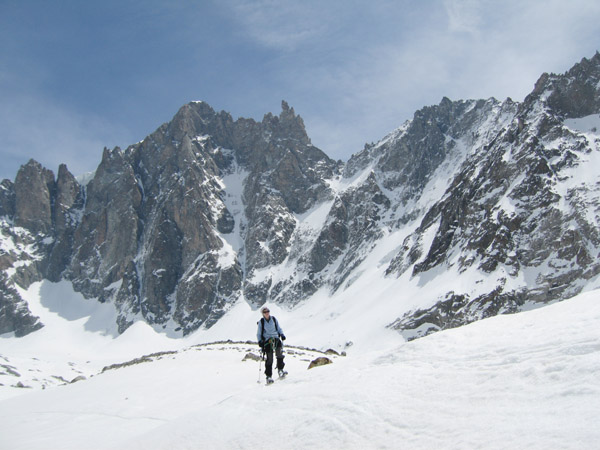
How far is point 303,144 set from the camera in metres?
180

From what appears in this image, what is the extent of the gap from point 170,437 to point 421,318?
68.7m

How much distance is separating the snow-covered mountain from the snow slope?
63613 mm

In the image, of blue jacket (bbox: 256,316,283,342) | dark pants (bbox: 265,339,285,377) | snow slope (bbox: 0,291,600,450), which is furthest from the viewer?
blue jacket (bbox: 256,316,283,342)

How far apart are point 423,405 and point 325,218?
13960 cm

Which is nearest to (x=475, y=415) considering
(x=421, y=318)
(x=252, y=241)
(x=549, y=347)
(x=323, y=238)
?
(x=549, y=347)

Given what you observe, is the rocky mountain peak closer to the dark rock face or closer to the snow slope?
the dark rock face

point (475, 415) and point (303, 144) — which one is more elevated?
point (303, 144)

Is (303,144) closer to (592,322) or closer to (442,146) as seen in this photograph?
(442,146)

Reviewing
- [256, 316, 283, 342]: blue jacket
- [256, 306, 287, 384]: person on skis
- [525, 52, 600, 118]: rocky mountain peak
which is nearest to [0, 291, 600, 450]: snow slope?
[256, 306, 287, 384]: person on skis

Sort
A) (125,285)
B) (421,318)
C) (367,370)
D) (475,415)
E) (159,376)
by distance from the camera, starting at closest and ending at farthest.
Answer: (475,415)
(367,370)
(159,376)
(421,318)
(125,285)

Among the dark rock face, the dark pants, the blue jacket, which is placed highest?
the dark rock face

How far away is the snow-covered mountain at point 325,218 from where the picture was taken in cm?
7294

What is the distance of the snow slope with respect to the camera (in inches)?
218

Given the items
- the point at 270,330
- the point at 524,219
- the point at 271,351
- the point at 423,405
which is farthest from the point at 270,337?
the point at 524,219
